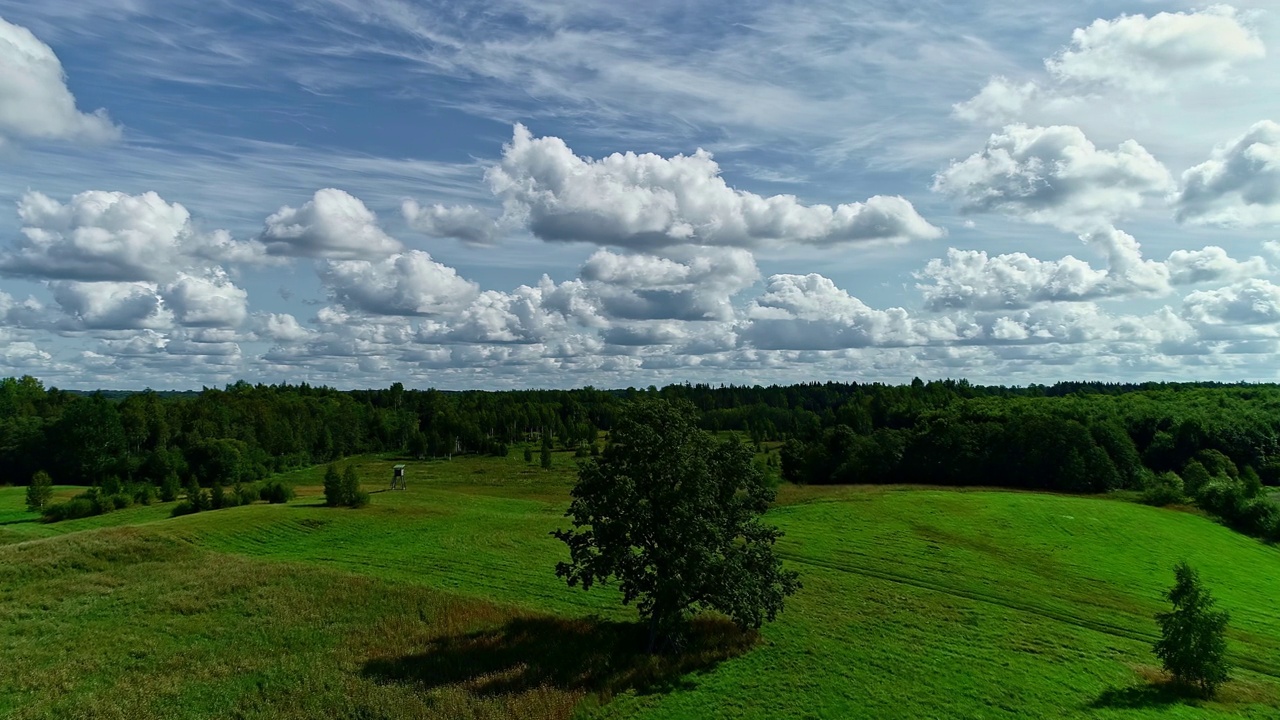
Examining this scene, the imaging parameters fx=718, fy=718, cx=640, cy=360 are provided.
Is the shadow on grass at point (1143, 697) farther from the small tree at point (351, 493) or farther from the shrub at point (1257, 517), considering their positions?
the small tree at point (351, 493)

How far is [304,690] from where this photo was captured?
31891 millimetres

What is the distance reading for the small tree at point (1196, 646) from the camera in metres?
33.6

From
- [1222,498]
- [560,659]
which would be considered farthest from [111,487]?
[1222,498]

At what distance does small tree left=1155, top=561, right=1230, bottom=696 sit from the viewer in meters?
33.6

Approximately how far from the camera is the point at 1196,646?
1328 inches

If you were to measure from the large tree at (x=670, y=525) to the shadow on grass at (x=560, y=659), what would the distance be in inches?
65.7

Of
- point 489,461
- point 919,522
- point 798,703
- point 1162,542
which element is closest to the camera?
point 798,703

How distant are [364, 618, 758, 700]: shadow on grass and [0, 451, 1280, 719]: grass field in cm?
14

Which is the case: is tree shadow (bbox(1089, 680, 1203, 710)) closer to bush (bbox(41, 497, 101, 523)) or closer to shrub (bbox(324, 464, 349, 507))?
shrub (bbox(324, 464, 349, 507))

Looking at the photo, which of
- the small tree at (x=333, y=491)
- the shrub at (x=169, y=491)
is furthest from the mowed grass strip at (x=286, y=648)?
the shrub at (x=169, y=491)

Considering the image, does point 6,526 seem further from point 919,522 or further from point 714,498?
point 919,522

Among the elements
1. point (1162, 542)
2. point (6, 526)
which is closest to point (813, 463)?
point (1162, 542)

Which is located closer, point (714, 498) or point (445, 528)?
point (714, 498)

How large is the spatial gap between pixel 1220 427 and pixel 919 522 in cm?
9085
